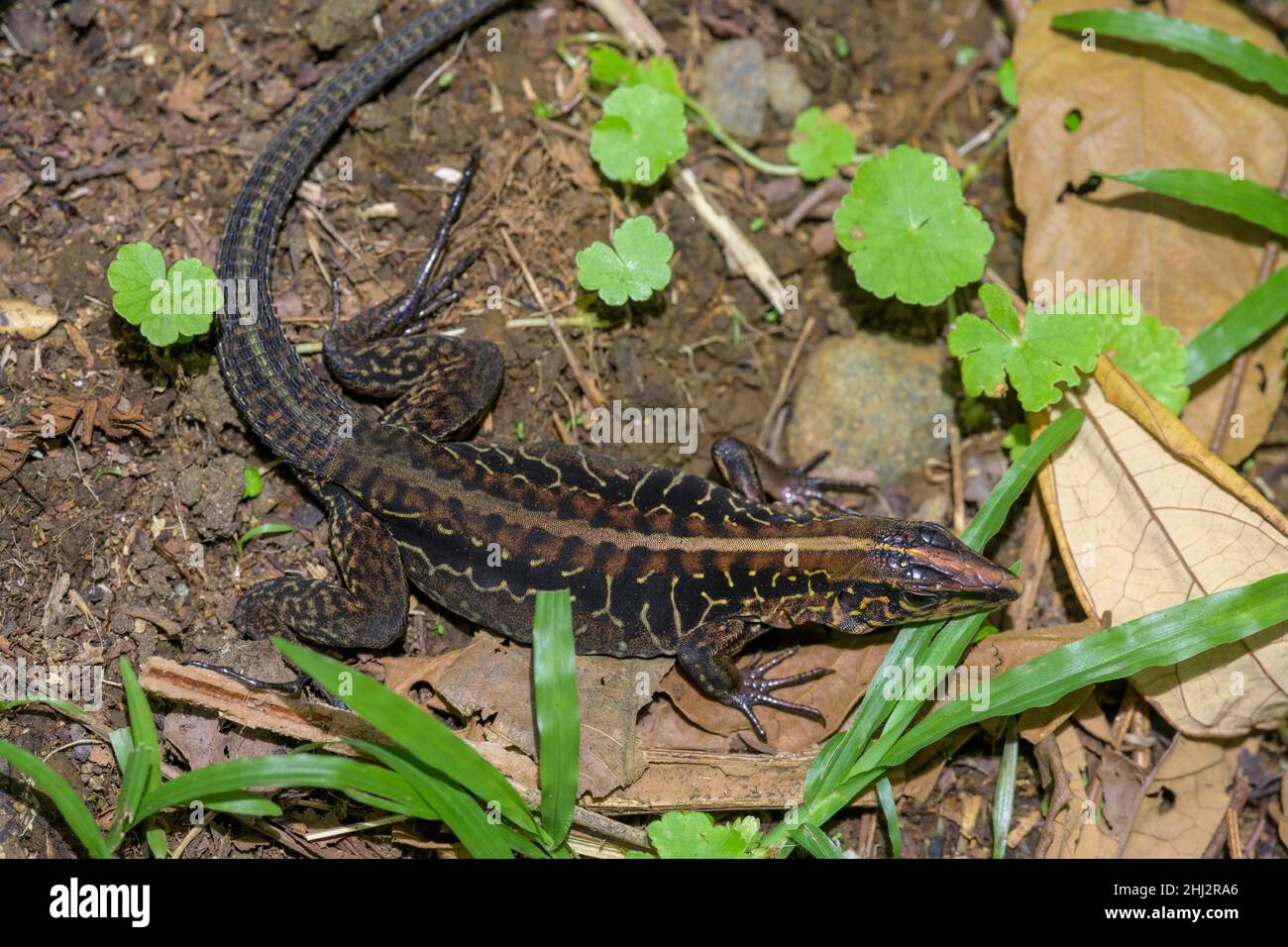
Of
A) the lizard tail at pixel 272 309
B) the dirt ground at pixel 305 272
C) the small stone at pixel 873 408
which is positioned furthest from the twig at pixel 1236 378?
the lizard tail at pixel 272 309

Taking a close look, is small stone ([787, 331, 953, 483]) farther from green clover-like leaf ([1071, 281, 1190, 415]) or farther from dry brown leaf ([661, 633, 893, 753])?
dry brown leaf ([661, 633, 893, 753])

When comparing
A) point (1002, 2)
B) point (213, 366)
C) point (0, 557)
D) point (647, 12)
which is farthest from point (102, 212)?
point (1002, 2)

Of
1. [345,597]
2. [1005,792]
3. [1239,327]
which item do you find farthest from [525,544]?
[1239,327]

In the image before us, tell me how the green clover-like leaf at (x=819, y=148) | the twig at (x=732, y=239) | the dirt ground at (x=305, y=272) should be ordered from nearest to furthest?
1. the dirt ground at (x=305, y=272)
2. the twig at (x=732, y=239)
3. the green clover-like leaf at (x=819, y=148)

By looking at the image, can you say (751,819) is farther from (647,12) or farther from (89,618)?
(647,12)

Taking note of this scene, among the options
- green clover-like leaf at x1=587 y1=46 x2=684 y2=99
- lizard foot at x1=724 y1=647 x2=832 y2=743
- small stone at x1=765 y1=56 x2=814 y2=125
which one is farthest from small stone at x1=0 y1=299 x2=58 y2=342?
small stone at x1=765 y1=56 x2=814 y2=125

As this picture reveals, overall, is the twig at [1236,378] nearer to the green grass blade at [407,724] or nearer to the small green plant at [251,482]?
the green grass blade at [407,724]

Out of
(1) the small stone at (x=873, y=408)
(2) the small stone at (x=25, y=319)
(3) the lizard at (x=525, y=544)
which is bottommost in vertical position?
(3) the lizard at (x=525, y=544)

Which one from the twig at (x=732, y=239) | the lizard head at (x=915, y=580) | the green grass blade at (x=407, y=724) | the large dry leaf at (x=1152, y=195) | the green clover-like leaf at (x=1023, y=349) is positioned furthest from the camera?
the twig at (x=732, y=239)

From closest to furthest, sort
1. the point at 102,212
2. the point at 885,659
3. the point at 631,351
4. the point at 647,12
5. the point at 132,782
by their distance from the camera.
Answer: the point at 132,782, the point at 885,659, the point at 102,212, the point at 631,351, the point at 647,12
